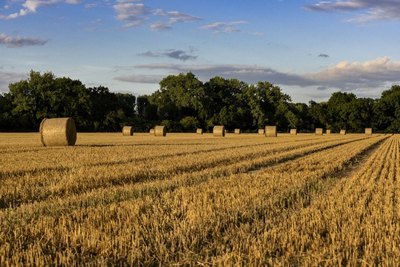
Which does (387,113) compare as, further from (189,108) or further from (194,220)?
(194,220)

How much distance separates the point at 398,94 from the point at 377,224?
113408 mm

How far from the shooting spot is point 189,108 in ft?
330

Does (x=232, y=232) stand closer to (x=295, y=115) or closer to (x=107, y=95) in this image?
(x=107, y=95)

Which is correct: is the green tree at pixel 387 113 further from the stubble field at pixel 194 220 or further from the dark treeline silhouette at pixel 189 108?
the stubble field at pixel 194 220

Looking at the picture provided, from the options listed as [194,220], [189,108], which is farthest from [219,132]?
[194,220]

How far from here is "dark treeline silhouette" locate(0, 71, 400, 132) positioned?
7612cm

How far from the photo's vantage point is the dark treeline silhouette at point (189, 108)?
76.1m

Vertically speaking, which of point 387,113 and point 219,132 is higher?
point 387,113

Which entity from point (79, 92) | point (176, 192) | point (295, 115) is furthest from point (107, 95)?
point (176, 192)

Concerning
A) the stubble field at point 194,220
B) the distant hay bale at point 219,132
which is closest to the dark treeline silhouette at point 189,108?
the distant hay bale at point 219,132

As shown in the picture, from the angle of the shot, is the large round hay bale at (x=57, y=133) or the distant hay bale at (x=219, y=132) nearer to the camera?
the large round hay bale at (x=57, y=133)

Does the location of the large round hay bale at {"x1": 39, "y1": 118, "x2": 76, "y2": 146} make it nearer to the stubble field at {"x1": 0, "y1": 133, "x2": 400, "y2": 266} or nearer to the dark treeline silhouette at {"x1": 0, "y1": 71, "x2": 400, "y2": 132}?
the stubble field at {"x1": 0, "y1": 133, "x2": 400, "y2": 266}

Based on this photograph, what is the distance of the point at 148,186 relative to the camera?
34.0ft

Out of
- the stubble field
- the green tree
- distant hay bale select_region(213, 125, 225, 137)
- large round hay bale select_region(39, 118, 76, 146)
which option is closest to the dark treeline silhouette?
the green tree
